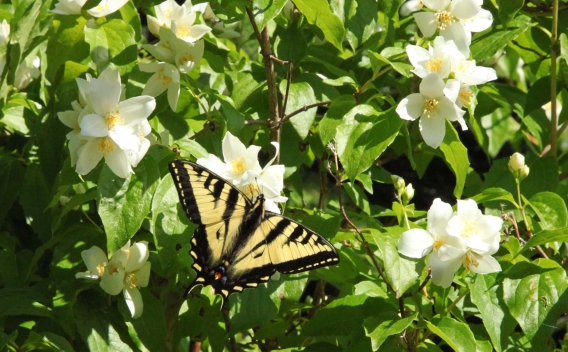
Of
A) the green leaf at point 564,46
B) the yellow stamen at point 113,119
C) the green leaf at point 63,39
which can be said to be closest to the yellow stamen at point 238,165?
the yellow stamen at point 113,119

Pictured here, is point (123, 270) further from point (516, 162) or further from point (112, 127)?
point (516, 162)

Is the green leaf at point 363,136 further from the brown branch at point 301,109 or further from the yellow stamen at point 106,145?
the yellow stamen at point 106,145

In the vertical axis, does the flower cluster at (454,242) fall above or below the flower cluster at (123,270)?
above

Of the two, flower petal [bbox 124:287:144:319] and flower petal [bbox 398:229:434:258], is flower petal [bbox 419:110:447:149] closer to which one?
flower petal [bbox 398:229:434:258]

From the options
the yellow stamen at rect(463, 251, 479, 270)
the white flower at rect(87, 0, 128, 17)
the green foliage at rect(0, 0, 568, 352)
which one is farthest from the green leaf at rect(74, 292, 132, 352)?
the yellow stamen at rect(463, 251, 479, 270)

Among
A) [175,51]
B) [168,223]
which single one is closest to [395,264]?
[168,223]

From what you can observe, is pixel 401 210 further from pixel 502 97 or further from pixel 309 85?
pixel 502 97
